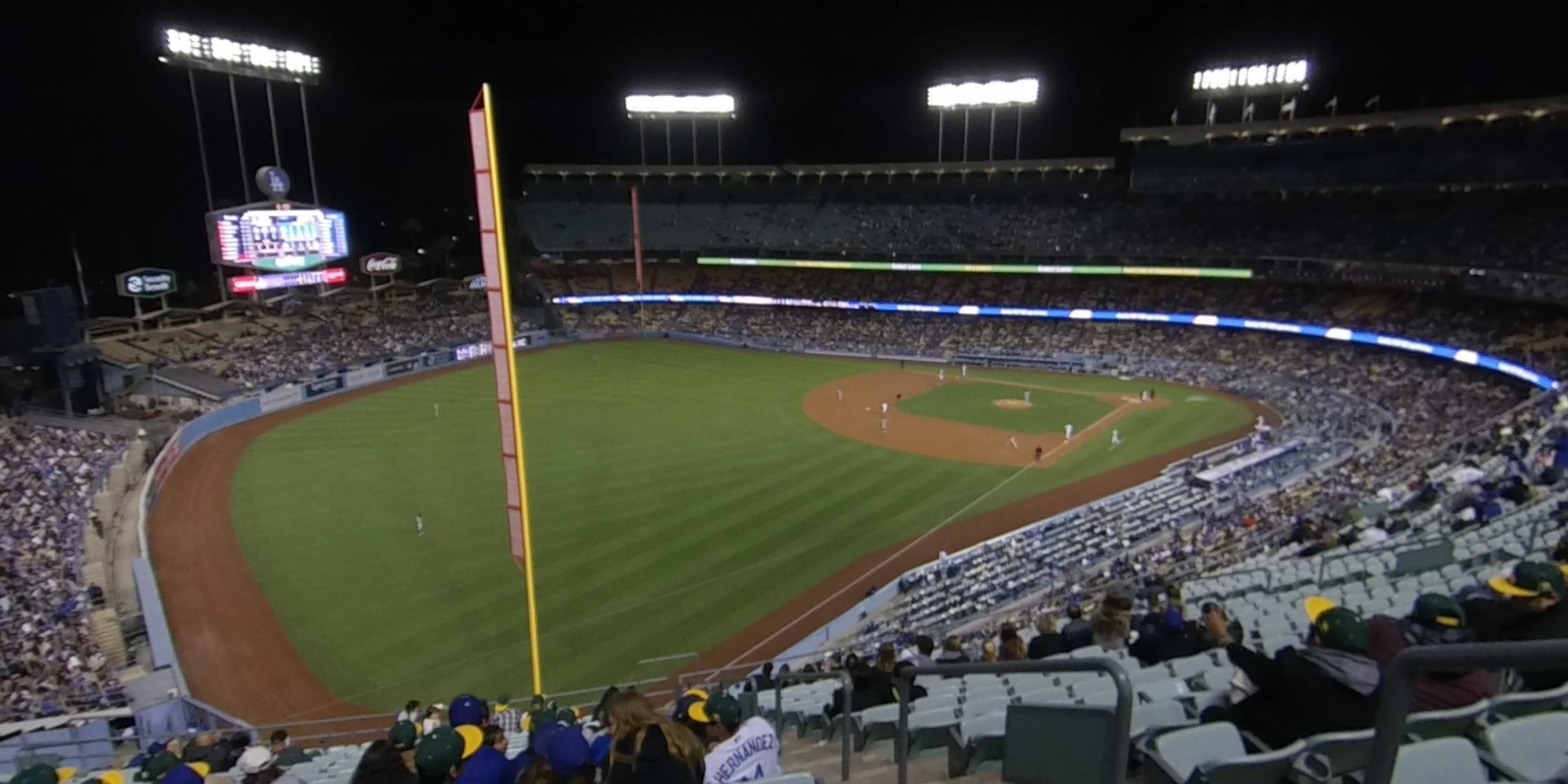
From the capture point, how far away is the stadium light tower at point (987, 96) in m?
58.9

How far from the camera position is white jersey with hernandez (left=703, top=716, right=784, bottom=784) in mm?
4715

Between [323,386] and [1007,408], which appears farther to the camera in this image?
[323,386]

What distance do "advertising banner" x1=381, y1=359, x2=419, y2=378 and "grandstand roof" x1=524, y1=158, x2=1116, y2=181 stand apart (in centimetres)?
2925

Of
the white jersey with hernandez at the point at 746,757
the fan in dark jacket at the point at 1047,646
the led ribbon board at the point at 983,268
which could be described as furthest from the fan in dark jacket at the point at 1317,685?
the led ribbon board at the point at 983,268

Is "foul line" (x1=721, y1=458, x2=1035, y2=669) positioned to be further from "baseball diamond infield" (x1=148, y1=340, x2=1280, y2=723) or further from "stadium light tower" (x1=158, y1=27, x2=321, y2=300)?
"stadium light tower" (x1=158, y1=27, x2=321, y2=300)

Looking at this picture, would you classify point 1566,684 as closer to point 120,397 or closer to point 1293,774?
point 1293,774

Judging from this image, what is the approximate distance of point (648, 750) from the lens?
13.2 feet

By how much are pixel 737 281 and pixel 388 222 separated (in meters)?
27.5

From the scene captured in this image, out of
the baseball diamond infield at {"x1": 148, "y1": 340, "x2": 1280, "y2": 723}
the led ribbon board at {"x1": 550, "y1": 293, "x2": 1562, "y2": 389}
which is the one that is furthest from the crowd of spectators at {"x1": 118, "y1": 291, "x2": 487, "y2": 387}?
the led ribbon board at {"x1": 550, "y1": 293, "x2": 1562, "y2": 389}

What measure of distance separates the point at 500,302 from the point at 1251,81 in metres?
53.8

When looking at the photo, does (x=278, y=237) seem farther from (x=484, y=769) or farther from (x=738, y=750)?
(x=738, y=750)

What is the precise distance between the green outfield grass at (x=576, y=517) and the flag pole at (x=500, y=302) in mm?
7054

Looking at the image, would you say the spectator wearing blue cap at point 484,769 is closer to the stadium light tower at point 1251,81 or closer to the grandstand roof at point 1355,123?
the grandstand roof at point 1355,123

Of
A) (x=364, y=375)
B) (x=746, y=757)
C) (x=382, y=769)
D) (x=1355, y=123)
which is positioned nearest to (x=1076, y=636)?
(x=746, y=757)
